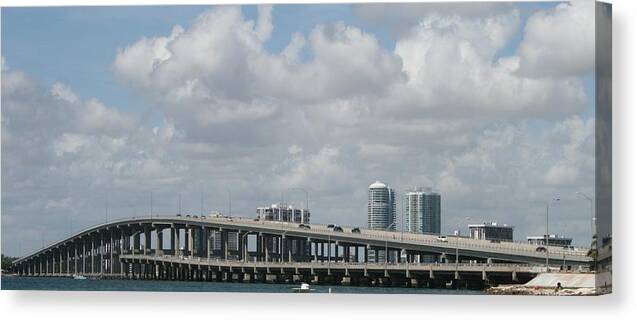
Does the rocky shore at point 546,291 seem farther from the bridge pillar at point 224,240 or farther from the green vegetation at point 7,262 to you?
the bridge pillar at point 224,240

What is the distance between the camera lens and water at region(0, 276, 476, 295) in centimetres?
5572

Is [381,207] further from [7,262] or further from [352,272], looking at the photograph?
[7,262]

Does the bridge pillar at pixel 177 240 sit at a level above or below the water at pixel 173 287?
above

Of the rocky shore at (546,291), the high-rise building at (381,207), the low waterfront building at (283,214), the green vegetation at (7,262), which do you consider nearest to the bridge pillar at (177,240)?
the low waterfront building at (283,214)

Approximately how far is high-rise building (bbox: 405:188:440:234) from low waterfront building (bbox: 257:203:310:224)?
15.7ft

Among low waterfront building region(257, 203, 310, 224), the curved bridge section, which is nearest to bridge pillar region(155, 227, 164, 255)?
the curved bridge section

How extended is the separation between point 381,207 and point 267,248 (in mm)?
17962

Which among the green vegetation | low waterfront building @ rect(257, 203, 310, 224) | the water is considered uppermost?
low waterfront building @ rect(257, 203, 310, 224)

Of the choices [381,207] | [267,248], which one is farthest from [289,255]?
[381,207]

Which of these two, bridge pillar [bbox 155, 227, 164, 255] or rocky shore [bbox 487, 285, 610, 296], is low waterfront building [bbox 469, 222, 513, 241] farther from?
bridge pillar [bbox 155, 227, 164, 255]

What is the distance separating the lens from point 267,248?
270 ft

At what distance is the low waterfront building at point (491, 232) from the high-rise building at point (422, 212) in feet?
7.04

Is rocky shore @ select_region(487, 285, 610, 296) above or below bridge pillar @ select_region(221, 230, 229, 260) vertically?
below

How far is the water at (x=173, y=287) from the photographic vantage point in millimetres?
55719
